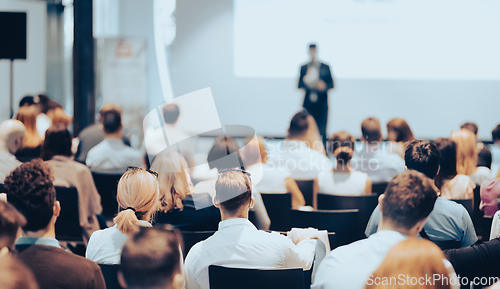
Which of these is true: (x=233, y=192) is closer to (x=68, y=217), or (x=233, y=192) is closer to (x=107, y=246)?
(x=107, y=246)

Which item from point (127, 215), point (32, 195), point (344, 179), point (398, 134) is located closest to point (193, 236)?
point (127, 215)

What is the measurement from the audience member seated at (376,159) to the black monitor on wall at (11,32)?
4647 millimetres

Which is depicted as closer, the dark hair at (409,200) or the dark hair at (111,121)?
the dark hair at (409,200)

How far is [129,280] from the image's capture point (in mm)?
1246

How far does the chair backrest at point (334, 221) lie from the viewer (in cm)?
252

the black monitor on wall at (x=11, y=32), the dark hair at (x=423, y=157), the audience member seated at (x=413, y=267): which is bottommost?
the audience member seated at (x=413, y=267)

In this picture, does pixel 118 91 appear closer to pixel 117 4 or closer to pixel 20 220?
pixel 117 4

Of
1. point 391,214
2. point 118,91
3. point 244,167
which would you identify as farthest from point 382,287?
point 118,91

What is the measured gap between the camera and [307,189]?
367 centimetres

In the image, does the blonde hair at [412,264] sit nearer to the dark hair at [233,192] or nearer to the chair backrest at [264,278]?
the chair backrest at [264,278]

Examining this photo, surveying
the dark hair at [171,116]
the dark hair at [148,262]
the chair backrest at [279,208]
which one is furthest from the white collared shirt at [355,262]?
the dark hair at [171,116]

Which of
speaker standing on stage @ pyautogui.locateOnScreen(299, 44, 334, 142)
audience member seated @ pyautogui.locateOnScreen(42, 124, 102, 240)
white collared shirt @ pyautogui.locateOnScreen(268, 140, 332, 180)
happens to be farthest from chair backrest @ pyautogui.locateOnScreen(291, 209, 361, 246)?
speaker standing on stage @ pyautogui.locateOnScreen(299, 44, 334, 142)

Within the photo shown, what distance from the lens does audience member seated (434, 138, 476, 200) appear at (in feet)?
9.31

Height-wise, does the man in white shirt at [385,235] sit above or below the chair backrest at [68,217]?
above
